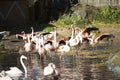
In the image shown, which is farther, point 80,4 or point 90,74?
point 80,4

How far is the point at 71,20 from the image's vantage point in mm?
43938

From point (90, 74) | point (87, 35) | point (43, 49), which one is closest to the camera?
point (90, 74)

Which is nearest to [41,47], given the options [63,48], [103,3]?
[63,48]

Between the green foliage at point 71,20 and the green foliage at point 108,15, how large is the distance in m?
1.23

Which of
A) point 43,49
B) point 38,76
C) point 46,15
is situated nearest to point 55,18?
point 46,15

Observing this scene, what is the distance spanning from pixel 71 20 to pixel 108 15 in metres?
3.01

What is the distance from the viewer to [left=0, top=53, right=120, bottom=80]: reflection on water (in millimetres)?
20031

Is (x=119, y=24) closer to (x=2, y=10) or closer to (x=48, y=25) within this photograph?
(x=48, y=25)

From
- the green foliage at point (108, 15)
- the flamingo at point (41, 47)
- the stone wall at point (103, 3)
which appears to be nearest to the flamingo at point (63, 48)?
the flamingo at point (41, 47)

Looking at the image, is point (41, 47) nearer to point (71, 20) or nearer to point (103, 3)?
point (71, 20)

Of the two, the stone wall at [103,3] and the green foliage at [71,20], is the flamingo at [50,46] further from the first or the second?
the stone wall at [103,3]

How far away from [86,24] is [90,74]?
22.4 m

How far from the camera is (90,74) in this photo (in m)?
20.4

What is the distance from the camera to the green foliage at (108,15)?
4376 centimetres
